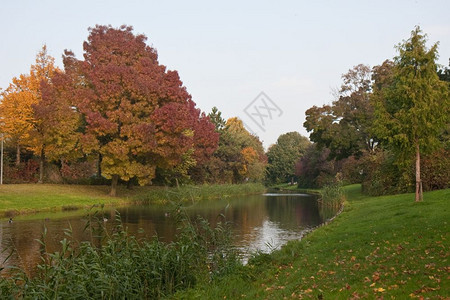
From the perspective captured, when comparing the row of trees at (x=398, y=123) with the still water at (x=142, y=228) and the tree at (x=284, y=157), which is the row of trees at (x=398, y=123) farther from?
the tree at (x=284, y=157)

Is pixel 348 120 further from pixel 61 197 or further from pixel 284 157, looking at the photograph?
pixel 284 157

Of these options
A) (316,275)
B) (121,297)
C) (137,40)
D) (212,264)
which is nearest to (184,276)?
(212,264)

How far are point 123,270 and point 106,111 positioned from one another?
2520 cm

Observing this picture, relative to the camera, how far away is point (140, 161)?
35312 millimetres

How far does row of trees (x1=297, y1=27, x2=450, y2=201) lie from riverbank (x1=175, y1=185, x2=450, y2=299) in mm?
5645

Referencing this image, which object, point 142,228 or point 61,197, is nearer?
point 142,228

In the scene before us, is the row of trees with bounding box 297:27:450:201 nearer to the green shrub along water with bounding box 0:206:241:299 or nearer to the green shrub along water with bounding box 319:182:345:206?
the green shrub along water with bounding box 319:182:345:206

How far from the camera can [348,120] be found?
44594mm

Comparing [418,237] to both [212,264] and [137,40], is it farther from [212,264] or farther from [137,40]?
[137,40]

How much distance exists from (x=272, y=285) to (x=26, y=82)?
112 ft

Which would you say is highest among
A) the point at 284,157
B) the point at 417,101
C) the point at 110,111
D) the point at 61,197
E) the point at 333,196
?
the point at 110,111

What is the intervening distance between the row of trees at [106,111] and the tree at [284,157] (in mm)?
61941

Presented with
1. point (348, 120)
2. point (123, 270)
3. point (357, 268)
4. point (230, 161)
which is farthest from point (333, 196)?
point (123, 270)

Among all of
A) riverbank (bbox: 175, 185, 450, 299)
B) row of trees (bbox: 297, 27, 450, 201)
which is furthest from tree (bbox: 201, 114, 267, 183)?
riverbank (bbox: 175, 185, 450, 299)
